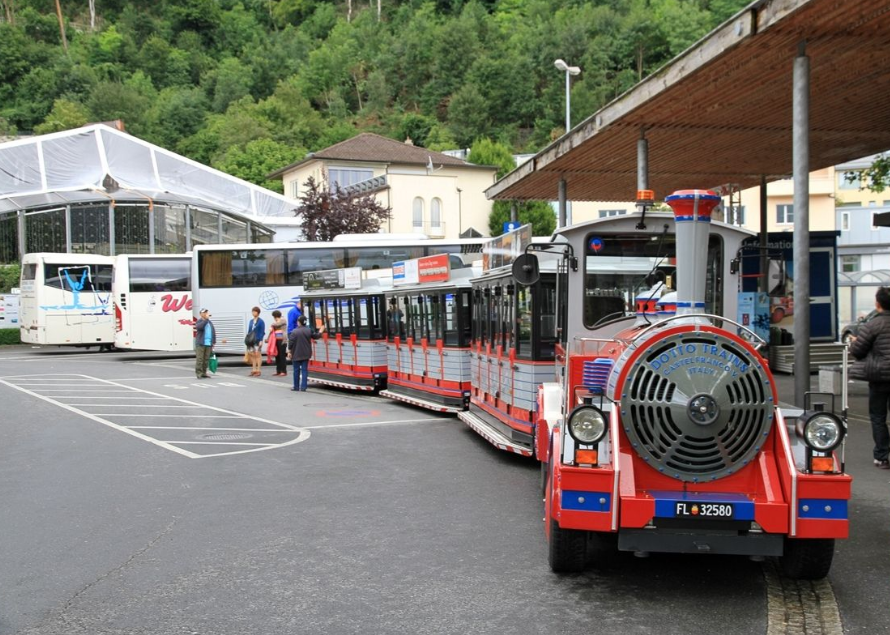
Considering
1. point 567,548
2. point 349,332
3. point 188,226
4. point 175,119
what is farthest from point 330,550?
point 175,119

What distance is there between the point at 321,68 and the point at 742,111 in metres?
104

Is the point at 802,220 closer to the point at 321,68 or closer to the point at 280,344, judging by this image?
the point at 280,344

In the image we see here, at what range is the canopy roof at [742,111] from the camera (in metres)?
9.69

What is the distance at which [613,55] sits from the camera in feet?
316

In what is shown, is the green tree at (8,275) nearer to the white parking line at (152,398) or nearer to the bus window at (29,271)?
the bus window at (29,271)

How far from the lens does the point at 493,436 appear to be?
37.0 feet

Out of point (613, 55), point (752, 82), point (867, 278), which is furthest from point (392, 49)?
point (752, 82)

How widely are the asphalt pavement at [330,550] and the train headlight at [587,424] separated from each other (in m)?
1.01

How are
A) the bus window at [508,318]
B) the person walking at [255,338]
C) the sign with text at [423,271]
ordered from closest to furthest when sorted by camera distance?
the bus window at [508,318]
the sign with text at [423,271]
the person walking at [255,338]

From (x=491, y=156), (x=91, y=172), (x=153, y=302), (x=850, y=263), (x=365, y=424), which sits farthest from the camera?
(x=491, y=156)

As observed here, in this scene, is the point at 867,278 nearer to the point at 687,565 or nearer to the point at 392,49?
the point at 687,565

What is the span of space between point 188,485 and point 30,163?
120 ft

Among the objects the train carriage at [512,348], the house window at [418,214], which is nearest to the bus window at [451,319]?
the train carriage at [512,348]

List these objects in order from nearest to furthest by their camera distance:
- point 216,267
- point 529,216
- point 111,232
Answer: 1. point 216,267
2. point 111,232
3. point 529,216
